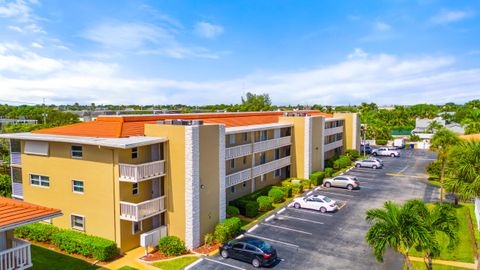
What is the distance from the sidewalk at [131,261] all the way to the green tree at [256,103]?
8603 cm

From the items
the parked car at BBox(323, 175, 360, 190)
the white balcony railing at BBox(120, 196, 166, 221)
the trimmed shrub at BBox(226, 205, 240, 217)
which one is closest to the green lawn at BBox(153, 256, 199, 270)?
the white balcony railing at BBox(120, 196, 166, 221)

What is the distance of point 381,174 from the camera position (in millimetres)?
51031

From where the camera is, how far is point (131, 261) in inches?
877

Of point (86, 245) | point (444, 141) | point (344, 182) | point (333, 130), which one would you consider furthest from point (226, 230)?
point (333, 130)

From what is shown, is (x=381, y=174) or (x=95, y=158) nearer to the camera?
(x=95, y=158)

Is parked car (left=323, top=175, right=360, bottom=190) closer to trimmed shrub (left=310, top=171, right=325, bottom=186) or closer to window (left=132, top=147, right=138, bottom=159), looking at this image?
trimmed shrub (left=310, top=171, right=325, bottom=186)

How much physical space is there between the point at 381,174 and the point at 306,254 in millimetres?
31649

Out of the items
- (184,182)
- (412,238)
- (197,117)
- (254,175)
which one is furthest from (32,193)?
(412,238)

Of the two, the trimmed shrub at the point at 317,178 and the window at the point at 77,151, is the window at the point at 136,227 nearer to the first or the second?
the window at the point at 77,151

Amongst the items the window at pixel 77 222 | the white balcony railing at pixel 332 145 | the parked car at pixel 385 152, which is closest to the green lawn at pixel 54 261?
the window at pixel 77 222

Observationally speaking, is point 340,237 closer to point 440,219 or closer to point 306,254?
point 306,254

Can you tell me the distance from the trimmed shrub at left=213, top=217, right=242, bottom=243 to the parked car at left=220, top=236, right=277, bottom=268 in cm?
201

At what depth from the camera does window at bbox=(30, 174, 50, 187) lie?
26736 millimetres

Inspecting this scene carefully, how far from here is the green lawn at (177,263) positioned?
70.5ft
